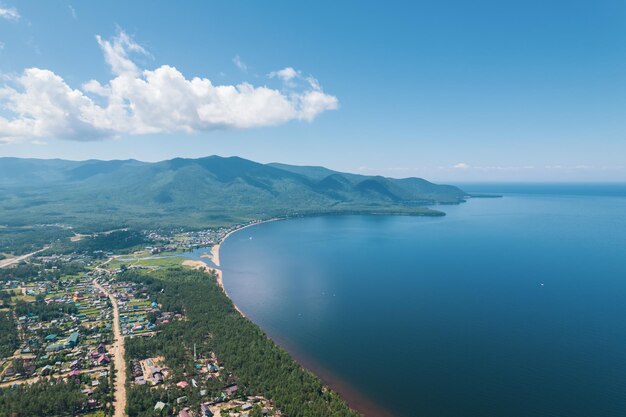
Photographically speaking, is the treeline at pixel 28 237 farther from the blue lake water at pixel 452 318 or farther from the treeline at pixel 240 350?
the treeline at pixel 240 350

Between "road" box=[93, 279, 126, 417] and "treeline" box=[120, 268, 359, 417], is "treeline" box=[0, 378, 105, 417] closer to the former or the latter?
"road" box=[93, 279, 126, 417]

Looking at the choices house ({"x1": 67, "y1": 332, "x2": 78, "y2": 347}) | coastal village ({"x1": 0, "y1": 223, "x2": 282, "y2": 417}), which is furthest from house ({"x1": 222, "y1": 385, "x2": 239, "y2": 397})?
house ({"x1": 67, "y1": 332, "x2": 78, "y2": 347})

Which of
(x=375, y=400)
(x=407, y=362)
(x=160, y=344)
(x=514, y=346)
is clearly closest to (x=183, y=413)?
(x=160, y=344)

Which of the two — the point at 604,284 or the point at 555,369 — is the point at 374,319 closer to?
the point at 555,369

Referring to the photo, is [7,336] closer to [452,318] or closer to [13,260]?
[13,260]

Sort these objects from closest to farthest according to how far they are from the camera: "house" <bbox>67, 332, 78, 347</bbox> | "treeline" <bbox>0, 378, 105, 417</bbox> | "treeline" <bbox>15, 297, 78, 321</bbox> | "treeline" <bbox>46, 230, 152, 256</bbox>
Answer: "treeline" <bbox>0, 378, 105, 417</bbox> < "house" <bbox>67, 332, 78, 347</bbox> < "treeline" <bbox>15, 297, 78, 321</bbox> < "treeline" <bbox>46, 230, 152, 256</bbox>

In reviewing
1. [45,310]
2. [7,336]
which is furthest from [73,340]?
[45,310]

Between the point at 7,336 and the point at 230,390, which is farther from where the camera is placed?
the point at 7,336
